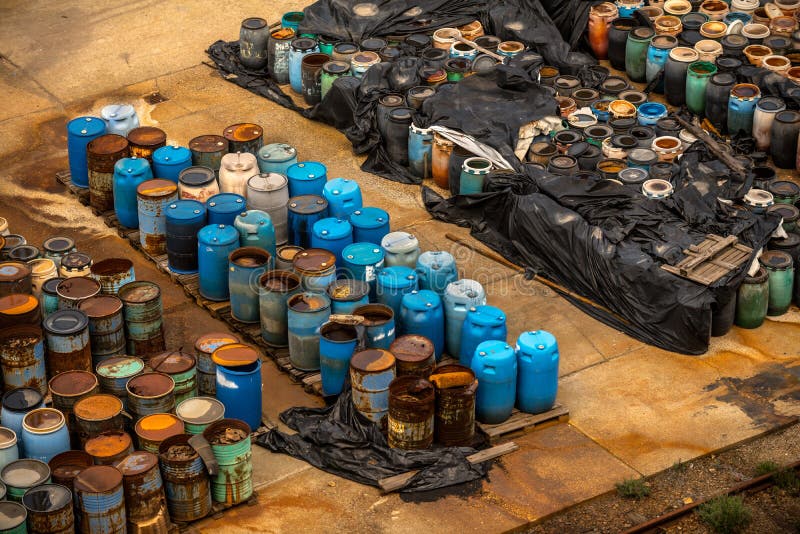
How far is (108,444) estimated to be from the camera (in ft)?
42.0

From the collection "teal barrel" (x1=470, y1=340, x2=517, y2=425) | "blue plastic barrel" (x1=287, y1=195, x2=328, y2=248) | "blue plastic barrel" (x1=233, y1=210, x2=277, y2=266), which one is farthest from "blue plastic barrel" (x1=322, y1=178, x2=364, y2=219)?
"teal barrel" (x1=470, y1=340, x2=517, y2=425)

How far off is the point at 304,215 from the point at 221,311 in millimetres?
1527

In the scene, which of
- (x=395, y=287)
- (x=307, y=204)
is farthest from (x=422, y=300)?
(x=307, y=204)

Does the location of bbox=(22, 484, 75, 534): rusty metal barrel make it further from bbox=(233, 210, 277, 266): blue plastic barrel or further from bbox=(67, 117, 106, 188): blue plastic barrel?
bbox=(67, 117, 106, 188): blue plastic barrel

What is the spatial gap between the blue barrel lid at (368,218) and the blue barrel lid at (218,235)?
4.67 feet

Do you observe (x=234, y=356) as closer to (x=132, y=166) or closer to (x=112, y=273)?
(x=112, y=273)

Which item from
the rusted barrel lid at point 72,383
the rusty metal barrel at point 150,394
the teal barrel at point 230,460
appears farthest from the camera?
the rusted barrel lid at point 72,383

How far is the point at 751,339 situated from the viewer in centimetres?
1577

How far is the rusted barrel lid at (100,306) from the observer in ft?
47.6

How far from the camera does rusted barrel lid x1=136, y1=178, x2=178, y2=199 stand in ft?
54.6

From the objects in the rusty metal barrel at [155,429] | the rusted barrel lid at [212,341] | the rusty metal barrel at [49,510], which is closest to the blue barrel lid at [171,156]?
the rusted barrel lid at [212,341]

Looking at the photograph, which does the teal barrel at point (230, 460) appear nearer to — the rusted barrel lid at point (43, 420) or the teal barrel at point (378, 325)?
the rusted barrel lid at point (43, 420)

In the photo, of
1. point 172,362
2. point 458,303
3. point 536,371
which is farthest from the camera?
point 458,303

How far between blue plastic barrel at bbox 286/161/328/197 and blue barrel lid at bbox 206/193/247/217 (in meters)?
0.88
